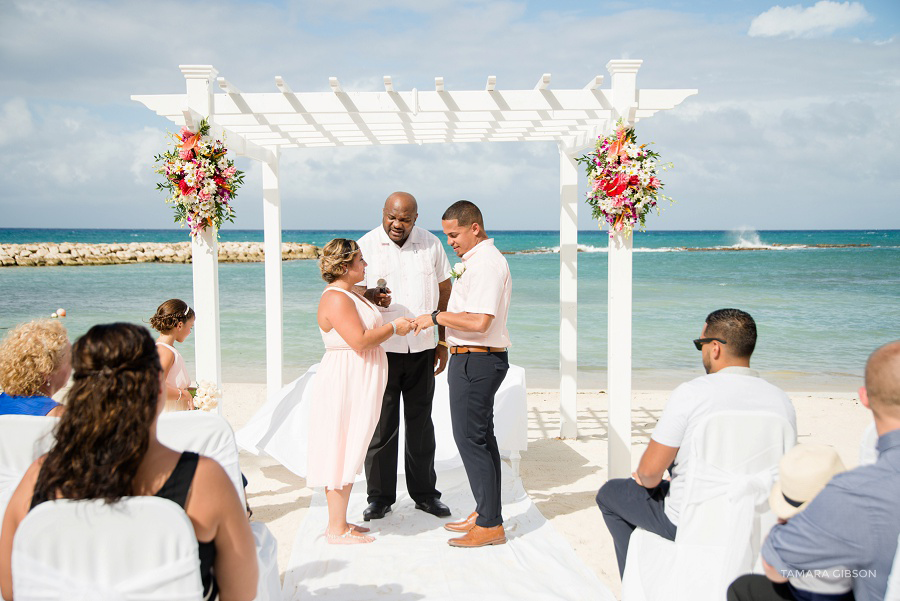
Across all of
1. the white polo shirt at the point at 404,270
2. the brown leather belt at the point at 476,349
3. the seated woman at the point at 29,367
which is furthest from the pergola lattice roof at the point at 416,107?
the seated woman at the point at 29,367

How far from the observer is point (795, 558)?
1.82m

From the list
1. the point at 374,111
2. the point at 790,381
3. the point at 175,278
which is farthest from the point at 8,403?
the point at 175,278

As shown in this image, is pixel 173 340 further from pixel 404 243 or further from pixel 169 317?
pixel 404 243

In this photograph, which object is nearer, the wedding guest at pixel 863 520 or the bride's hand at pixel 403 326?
the wedding guest at pixel 863 520

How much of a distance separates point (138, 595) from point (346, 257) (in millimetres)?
2502

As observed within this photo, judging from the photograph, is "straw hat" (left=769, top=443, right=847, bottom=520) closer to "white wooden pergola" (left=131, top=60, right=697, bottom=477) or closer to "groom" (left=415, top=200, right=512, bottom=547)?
"groom" (left=415, top=200, right=512, bottom=547)

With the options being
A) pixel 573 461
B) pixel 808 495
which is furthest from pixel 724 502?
pixel 573 461

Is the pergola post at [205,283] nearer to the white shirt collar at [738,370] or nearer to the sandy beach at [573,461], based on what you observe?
the sandy beach at [573,461]

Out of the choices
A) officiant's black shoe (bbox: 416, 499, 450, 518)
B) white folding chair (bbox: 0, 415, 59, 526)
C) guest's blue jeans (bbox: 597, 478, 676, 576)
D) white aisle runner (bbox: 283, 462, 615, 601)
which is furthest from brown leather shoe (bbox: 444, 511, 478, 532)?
white folding chair (bbox: 0, 415, 59, 526)

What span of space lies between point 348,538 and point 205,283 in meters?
2.15

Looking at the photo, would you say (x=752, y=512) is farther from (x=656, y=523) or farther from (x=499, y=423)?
(x=499, y=423)

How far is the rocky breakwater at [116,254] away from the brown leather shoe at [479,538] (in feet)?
124

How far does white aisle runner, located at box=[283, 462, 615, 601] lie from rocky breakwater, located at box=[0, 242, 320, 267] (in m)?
37.3

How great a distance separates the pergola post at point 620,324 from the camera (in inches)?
194
